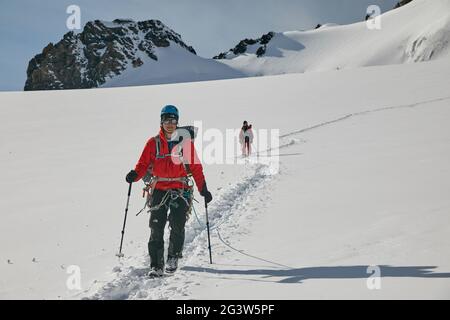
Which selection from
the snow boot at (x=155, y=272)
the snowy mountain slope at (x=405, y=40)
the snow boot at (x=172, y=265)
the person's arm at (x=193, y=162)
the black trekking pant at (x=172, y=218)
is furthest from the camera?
the snowy mountain slope at (x=405, y=40)

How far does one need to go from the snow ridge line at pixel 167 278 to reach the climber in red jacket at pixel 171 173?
53cm

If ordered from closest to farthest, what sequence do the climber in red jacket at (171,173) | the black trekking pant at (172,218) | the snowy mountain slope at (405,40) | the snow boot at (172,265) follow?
the snow boot at (172,265) < the black trekking pant at (172,218) < the climber in red jacket at (171,173) < the snowy mountain slope at (405,40)

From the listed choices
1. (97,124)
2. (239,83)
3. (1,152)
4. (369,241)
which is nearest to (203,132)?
(97,124)

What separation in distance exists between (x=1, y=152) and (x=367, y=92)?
25003 millimetres

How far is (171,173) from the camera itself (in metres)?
5.82

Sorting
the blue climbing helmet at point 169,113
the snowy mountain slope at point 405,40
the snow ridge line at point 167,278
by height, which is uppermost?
the snowy mountain slope at point 405,40

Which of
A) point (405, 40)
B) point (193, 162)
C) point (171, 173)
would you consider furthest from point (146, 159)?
point (405, 40)

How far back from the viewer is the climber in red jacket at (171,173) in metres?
5.72

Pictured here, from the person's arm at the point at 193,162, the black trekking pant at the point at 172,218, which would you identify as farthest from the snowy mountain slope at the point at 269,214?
the person's arm at the point at 193,162

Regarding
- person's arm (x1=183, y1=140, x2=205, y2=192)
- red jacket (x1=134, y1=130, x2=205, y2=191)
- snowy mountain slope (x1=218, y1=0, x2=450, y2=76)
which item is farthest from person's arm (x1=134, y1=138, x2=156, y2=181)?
snowy mountain slope (x1=218, y1=0, x2=450, y2=76)

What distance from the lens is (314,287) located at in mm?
4473

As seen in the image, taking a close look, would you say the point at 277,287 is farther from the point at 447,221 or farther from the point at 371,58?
the point at 371,58

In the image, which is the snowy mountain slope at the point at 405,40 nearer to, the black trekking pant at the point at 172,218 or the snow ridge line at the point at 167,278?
the snow ridge line at the point at 167,278

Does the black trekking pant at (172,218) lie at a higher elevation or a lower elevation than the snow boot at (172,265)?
higher
